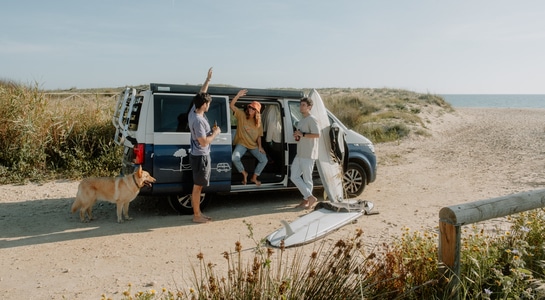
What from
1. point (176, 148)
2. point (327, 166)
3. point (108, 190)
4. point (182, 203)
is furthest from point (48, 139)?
point (327, 166)

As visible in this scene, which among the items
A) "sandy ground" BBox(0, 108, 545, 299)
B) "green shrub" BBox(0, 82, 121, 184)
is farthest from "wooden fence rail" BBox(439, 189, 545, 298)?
"green shrub" BBox(0, 82, 121, 184)

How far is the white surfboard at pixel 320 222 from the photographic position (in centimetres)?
614

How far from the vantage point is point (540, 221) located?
4840 mm

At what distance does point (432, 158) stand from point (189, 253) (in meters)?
10.5

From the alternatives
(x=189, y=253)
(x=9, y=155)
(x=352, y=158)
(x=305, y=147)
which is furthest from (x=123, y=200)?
(x=9, y=155)

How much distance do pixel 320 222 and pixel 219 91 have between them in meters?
2.69

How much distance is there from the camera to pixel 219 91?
7.63 m

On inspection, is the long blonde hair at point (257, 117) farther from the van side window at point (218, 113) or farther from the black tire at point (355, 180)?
the black tire at point (355, 180)

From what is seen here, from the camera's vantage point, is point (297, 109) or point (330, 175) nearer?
point (330, 175)

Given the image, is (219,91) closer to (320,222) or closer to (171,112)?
(171,112)

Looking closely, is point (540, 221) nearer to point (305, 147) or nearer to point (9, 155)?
point (305, 147)

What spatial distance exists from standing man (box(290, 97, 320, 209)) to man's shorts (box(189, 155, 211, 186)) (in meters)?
1.57

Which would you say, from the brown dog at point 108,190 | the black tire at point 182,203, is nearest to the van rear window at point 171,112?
the brown dog at point 108,190

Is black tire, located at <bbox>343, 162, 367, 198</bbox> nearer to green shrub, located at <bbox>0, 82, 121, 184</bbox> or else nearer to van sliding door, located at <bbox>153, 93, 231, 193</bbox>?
van sliding door, located at <bbox>153, 93, 231, 193</bbox>
